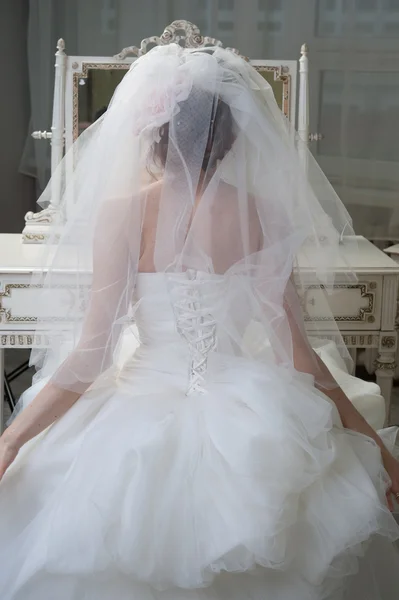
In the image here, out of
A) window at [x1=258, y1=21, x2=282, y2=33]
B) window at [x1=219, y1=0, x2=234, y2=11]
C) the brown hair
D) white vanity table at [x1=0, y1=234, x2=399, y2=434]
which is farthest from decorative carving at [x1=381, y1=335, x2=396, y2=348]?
window at [x1=219, y1=0, x2=234, y2=11]

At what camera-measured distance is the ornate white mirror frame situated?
6.77 ft

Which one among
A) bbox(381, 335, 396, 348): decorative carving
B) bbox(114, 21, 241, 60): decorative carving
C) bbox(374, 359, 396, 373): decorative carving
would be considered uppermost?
bbox(114, 21, 241, 60): decorative carving

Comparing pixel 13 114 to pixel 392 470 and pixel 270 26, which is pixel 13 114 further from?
pixel 392 470

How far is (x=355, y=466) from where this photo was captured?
114 cm

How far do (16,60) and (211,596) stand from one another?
2.20 metres

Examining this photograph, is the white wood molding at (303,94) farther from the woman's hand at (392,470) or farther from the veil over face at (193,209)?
the woman's hand at (392,470)

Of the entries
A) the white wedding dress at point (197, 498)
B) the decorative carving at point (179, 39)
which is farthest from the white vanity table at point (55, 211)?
the white wedding dress at point (197, 498)

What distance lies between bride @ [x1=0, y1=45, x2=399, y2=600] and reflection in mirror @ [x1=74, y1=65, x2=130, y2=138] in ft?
2.61

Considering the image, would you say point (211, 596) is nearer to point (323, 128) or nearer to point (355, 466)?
point (355, 466)

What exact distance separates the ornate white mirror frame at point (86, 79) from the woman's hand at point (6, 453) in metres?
1.03

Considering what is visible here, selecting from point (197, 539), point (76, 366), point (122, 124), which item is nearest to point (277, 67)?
point (122, 124)

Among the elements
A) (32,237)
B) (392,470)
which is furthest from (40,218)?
(392,470)

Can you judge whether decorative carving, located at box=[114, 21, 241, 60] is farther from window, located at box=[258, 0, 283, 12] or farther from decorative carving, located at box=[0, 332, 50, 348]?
decorative carving, located at box=[0, 332, 50, 348]

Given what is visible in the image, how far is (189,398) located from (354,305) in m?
0.87
